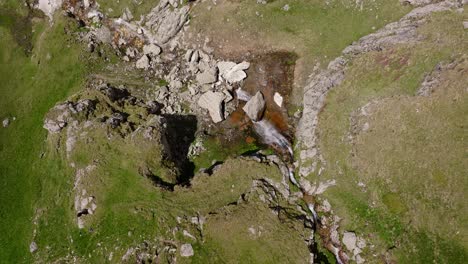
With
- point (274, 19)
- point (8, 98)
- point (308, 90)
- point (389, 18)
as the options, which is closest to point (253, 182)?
point (308, 90)

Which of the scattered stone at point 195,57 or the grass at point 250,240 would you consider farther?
the scattered stone at point 195,57

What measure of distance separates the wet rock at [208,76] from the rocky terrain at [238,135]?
0.18 m

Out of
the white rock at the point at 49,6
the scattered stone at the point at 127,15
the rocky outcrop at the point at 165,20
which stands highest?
the white rock at the point at 49,6

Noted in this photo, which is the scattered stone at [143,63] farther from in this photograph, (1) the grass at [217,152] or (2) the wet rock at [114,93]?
(1) the grass at [217,152]

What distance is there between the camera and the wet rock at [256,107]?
156 ft

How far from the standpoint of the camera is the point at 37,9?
200 feet

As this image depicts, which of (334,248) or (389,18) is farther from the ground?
(389,18)

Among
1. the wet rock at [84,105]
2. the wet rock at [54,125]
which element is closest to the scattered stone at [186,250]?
the wet rock at [84,105]

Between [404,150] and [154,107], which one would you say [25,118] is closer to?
[154,107]

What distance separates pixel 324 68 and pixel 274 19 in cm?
934

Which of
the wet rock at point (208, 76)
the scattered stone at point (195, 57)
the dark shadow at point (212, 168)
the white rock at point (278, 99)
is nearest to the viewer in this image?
the dark shadow at point (212, 168)

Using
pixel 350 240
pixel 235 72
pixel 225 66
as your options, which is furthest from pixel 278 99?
pixel 350 240

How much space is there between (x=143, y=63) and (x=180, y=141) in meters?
12.7

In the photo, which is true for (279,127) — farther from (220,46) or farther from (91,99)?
(91,99)
